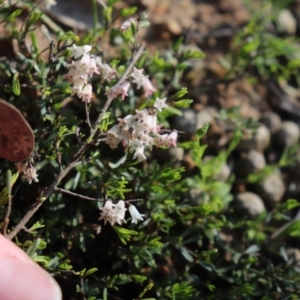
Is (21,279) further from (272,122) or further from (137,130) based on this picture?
(272,122)

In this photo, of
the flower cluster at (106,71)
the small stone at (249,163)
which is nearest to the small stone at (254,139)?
the small stone at (249,163)

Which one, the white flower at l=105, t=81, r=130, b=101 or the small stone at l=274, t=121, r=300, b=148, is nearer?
the white flower at l=105, t=81, r=130, b=101

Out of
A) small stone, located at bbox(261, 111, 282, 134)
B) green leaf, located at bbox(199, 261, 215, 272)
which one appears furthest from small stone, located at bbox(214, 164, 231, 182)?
green leaf, located at bbox(199, 261, 215, 272)

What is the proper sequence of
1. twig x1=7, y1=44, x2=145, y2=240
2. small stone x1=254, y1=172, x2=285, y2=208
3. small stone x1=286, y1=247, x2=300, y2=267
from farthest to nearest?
small stone x1=254, y1=172, x2=285, y2=208 < small stone x1=286, y1=247, x2=300, y2=267 < twig x1=7, y1=44, x2=145, y2=240

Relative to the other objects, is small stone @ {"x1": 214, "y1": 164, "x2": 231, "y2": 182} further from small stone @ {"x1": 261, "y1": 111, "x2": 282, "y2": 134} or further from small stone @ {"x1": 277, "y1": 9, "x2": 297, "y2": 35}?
small stone @ {"x1": 277, "y1": 9, "x2": 297, "y2": 35}

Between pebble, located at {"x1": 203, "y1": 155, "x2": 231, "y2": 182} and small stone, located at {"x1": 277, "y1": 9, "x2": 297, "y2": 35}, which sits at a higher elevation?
small stone, located at {"x1": 277, "y1": 9, "x2": 297, "y2": 35}
